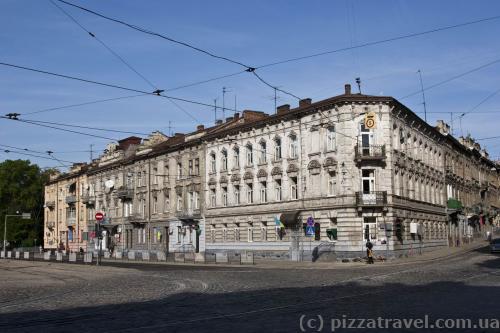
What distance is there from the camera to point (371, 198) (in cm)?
4247

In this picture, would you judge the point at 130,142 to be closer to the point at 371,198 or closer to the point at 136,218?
the point at 136,218

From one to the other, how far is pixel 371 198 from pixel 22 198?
240 feet

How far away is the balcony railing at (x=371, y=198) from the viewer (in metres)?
42.1

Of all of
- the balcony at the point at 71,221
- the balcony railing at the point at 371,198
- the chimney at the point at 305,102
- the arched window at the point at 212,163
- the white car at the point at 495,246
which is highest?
the chimney at the point at 305,102

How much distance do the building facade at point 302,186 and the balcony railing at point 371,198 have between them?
0.29 ft

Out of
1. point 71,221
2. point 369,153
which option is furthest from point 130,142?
point 369,153

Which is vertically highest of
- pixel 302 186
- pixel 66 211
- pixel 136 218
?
pixel 302 186

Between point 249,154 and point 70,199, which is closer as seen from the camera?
point 249,154

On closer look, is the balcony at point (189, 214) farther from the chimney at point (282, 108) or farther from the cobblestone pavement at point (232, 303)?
the cobblestone pavement at point (232, 303)

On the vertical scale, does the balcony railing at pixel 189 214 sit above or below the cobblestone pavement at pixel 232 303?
above

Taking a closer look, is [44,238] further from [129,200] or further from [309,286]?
[309,286]

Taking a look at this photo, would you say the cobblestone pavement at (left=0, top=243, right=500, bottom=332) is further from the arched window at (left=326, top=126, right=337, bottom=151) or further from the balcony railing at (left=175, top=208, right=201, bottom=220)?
the balcony railing at (left=175, top=208, right=201, bottom=220)

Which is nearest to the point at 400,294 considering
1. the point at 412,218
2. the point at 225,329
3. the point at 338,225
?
the point at 225,329

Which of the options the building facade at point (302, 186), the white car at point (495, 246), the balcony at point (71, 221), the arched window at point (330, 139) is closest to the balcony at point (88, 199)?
the balcony at point (71, 221)
